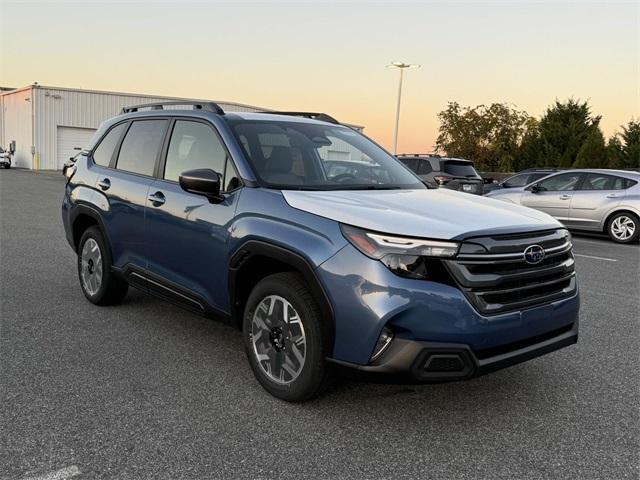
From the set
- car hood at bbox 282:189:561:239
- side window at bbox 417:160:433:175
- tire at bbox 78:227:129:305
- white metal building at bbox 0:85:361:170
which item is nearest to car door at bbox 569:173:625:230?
side window at bbox 417:160:433:175

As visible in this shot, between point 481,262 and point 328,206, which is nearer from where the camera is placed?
point 481,262

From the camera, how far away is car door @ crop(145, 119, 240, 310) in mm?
3916

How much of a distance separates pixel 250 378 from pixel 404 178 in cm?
188

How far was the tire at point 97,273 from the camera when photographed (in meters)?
5.30

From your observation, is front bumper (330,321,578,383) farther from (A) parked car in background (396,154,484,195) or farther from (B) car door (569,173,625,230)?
(A) parked car in background (396,154,484,195)

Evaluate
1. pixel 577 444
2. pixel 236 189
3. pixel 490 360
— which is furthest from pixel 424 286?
pixel 236 189

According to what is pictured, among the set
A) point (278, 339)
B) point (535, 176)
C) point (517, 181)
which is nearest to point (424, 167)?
point (517, 181)

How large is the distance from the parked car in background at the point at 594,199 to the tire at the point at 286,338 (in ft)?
33.3

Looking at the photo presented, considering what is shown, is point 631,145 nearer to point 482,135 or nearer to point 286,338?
point 482,135

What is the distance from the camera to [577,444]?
126 inches

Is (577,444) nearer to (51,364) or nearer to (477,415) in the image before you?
(477,415)

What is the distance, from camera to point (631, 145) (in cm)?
3266

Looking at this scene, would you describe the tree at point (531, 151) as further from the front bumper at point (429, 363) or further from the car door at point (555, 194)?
the front bumper at point (429, 363)

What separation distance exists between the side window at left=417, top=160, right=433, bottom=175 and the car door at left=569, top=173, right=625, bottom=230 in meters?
3.47
